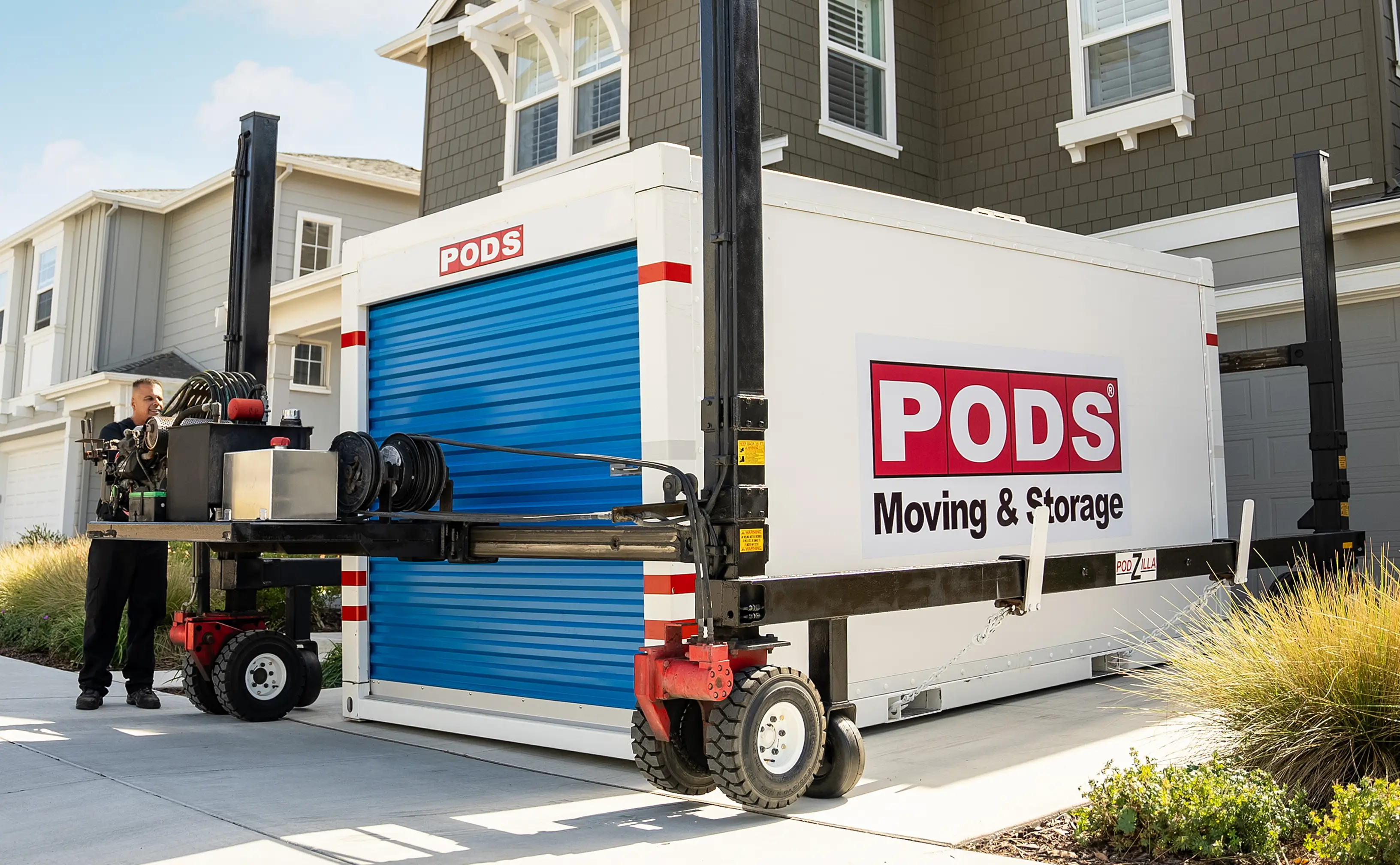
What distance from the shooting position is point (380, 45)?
15453mm

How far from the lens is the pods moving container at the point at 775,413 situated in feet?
18.1

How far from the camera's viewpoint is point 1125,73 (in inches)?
432

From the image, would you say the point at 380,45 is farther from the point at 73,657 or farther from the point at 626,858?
the point at 626,858

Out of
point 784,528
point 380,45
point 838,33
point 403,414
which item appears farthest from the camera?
point 380,45

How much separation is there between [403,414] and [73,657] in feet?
16.1

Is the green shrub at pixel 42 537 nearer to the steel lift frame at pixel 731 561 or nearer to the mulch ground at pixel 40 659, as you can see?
the mulch ground at pixel 40 659

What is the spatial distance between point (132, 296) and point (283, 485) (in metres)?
17.7

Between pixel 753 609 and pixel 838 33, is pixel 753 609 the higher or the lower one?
the lower one

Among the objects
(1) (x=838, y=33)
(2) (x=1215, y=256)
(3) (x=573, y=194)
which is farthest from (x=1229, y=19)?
(3) (x=573, y=194)

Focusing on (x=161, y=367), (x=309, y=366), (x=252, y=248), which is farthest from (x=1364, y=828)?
(x=161, y=367)

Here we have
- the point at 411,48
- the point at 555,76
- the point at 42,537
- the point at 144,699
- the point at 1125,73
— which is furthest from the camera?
the point at 42,537

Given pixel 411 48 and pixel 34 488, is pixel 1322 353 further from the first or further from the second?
pixel 34 488

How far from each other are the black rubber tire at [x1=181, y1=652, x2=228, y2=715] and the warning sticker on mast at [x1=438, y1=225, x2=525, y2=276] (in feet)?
8.97

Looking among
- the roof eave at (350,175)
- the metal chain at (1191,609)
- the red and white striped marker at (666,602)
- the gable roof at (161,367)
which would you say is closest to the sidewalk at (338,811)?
the red and white striped marker at (666,602)
